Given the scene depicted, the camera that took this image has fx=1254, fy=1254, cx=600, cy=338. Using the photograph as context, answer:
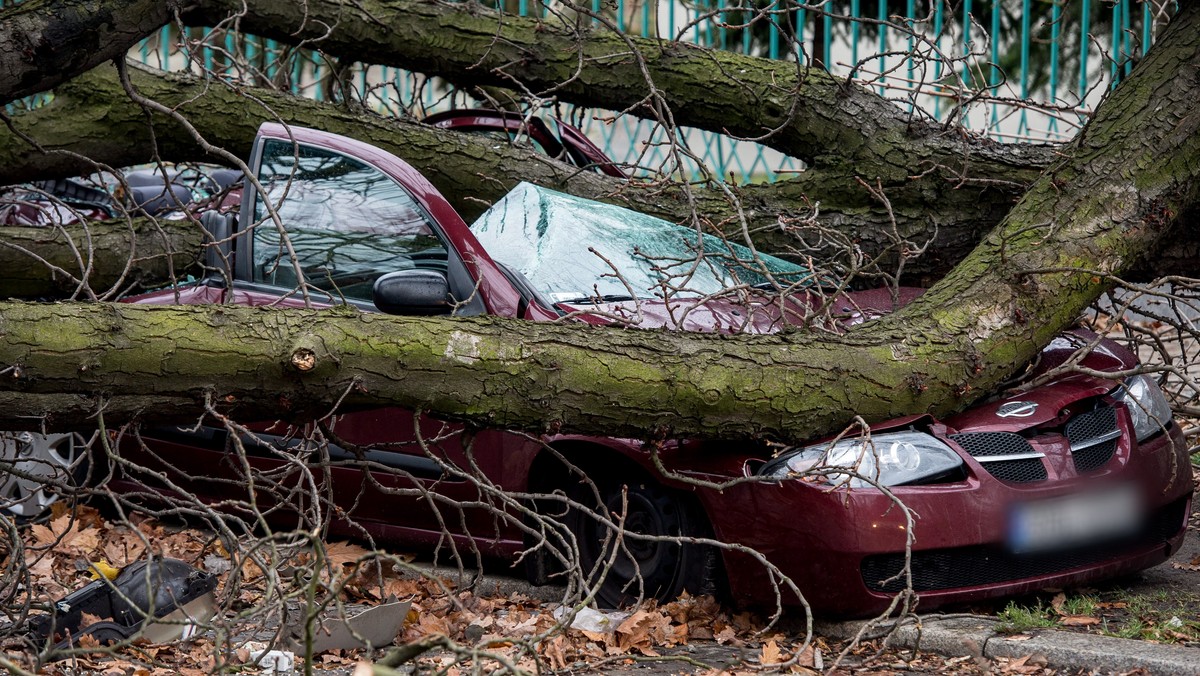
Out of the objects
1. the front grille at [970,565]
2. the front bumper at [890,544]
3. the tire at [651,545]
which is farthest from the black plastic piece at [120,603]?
the front grille at [970,565]

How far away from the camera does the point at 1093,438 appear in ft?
13.6

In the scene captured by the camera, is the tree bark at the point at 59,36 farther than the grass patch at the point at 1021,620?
Yes

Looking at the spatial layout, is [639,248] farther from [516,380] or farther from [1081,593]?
[1081,593]

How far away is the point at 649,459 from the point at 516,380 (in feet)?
2.08

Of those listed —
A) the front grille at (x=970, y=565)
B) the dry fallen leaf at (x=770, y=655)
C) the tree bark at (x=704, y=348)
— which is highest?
the tree bark at (x=704, y=348)

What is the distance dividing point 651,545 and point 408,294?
117 centimetres

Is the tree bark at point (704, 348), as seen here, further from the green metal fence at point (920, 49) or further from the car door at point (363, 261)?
the green metal fence at point (920, 49)

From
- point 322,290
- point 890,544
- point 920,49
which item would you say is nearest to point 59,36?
point 322,290

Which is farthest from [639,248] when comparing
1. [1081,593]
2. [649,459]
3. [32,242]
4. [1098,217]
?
[32,242]

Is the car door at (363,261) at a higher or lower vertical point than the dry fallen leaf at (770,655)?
higher

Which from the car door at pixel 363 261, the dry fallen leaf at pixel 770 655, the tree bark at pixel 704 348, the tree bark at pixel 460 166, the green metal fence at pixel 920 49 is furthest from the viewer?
the green metal fence at pixel 920 49

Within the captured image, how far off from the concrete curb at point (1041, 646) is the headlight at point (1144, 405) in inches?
37.8

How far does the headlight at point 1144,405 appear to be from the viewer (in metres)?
4.36

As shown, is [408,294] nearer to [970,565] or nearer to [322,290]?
[322,290]
